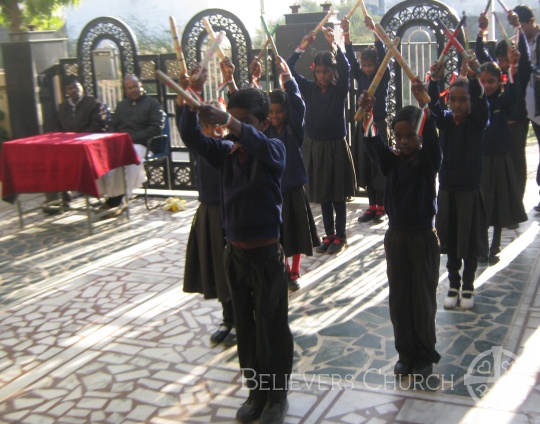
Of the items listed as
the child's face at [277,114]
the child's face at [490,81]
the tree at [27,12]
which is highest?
the tree at [27,12]

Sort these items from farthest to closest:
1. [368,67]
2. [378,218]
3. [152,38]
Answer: [152,38]
[378,218]
[368,67]

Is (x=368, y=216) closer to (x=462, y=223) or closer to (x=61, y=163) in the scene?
(x=462, y=223)

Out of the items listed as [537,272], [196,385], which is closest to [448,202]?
[537,272]

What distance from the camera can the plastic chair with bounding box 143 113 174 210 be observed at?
8.24 meters

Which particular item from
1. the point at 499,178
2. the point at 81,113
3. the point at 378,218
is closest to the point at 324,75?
the point at 499,178

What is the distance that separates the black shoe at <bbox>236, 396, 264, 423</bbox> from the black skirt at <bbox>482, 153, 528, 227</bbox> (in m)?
2.82

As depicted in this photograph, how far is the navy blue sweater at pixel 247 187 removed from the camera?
336 cm

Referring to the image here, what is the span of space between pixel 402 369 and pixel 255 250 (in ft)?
3.67

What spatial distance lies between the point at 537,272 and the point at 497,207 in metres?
0.59

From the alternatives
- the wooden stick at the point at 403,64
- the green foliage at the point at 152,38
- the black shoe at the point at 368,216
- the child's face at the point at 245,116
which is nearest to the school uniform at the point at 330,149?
the black shoe at the point at 368,216

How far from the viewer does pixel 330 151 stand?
6281mm

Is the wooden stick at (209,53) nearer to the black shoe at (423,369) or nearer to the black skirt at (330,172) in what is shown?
the black shoe at (423,369)

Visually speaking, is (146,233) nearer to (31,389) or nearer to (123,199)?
(123,199)

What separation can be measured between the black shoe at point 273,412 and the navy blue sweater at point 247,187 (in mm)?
838
